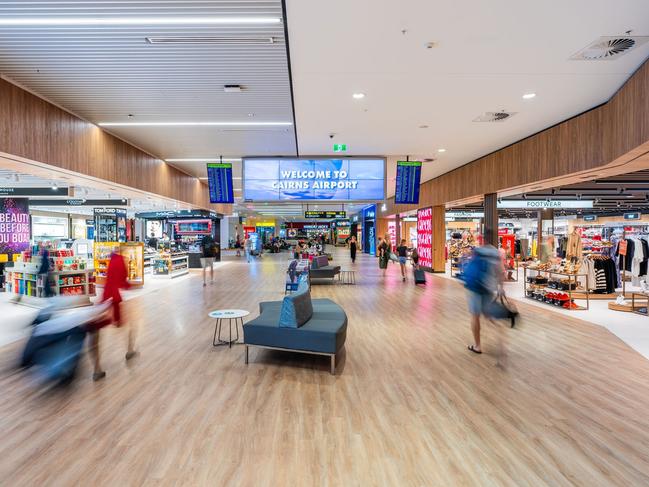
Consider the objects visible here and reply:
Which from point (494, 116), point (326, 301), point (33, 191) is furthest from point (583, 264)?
point (33, 191)

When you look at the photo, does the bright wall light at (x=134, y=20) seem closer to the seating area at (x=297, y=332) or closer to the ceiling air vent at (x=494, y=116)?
the seating area at (x=297, y=332)

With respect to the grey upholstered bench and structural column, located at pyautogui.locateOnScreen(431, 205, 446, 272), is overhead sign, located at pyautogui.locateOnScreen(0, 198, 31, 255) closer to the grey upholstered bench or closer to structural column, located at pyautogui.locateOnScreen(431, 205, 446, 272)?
the grey upholstered bench

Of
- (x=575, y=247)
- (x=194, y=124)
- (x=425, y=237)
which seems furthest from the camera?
(x=425, y=237)

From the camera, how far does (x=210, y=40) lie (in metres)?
4.23

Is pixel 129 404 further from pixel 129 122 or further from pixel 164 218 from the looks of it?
pixel 164 218

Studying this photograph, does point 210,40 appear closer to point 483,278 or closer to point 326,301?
point 326,301

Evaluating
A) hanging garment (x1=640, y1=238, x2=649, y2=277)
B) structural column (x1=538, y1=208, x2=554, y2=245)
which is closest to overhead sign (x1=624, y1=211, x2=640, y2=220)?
structural column (x1=538, y1=208, x2=554, y2=245)

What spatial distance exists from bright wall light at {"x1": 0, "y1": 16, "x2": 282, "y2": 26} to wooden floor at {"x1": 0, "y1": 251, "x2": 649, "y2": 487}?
3801 mm

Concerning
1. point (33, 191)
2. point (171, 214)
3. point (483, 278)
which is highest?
point (33, 191)

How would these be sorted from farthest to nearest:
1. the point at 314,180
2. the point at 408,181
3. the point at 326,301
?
1. the point at 408,181
2. the point at 314,180
3. the point at 326,301

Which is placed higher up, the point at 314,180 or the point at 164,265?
the point at 314,180

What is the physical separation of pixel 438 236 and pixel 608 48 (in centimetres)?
1075

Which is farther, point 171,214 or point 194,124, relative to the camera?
point 171,214

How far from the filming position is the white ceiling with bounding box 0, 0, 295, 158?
3.69m
